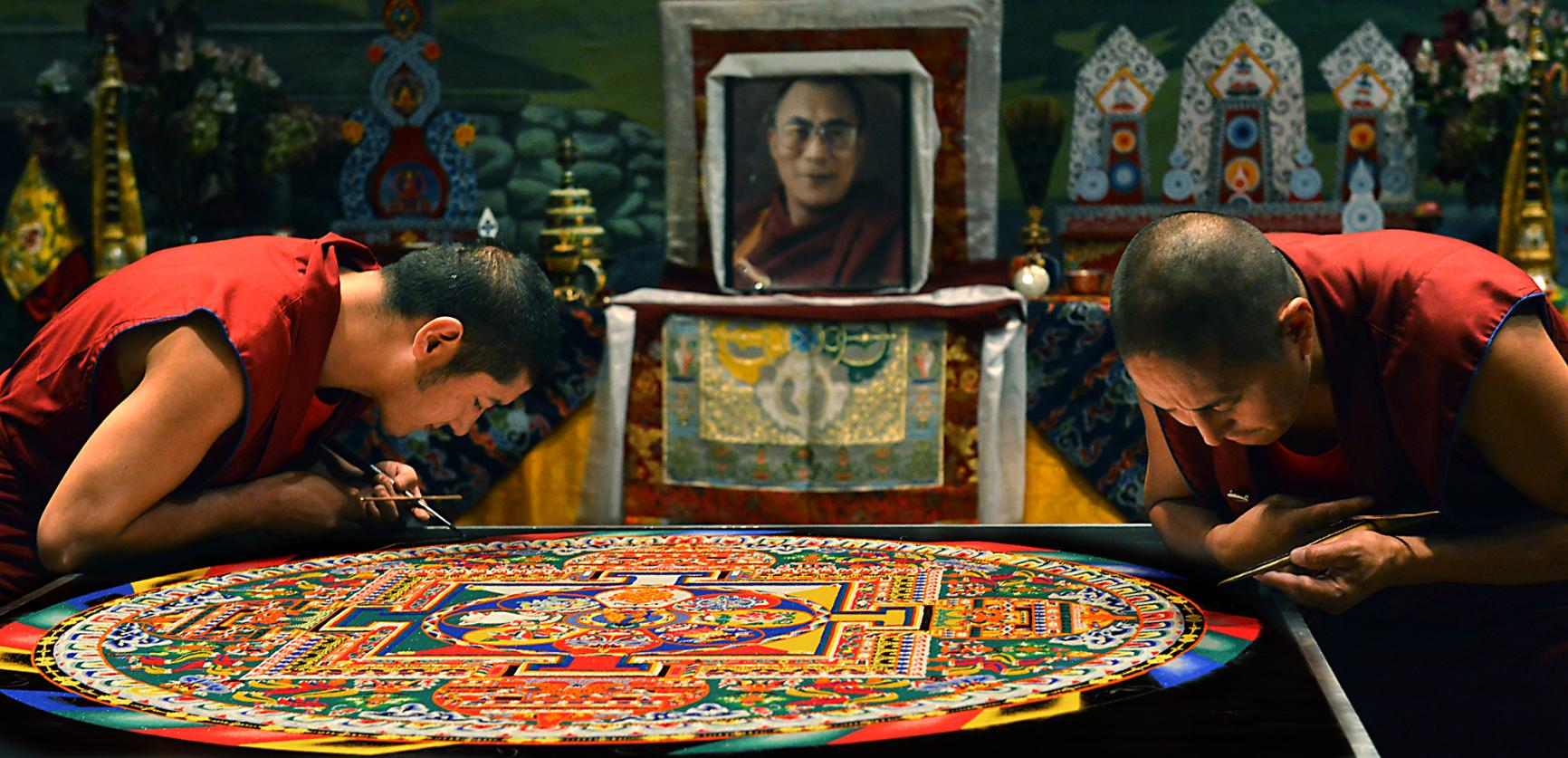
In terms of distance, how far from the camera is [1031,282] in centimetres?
478

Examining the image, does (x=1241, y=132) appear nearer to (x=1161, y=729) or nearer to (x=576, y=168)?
(x=576, y=168)

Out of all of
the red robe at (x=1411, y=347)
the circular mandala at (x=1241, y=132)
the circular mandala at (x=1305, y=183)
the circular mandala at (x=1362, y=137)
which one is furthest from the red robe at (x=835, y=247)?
the red robe at (x=1411, y=347)

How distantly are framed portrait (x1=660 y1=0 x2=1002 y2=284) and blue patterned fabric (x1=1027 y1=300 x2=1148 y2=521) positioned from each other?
0.64 m

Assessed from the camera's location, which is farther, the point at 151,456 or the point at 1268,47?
the point at 1268,47

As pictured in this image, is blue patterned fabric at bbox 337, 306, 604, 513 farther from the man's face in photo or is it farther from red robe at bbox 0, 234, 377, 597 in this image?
red robe at bbox 0, 234, 377, 597

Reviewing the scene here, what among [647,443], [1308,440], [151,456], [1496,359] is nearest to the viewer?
[1496,359]

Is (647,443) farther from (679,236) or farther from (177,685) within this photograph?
(177,685)

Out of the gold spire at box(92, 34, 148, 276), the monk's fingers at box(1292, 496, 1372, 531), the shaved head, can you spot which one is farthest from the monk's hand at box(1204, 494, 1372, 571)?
the gold spire at box(92, 34, 148, 276)

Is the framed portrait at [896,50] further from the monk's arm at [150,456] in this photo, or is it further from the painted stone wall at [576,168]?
the monk's arm at [150,456]

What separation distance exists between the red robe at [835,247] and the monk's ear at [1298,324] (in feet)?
10.3

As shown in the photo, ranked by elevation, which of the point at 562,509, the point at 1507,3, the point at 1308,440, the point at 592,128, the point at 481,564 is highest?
the point at 1507,3

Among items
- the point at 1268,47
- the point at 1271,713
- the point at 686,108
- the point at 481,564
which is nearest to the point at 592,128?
the point at 686,108

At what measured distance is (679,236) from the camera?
524 cm

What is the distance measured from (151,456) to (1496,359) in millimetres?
1539
